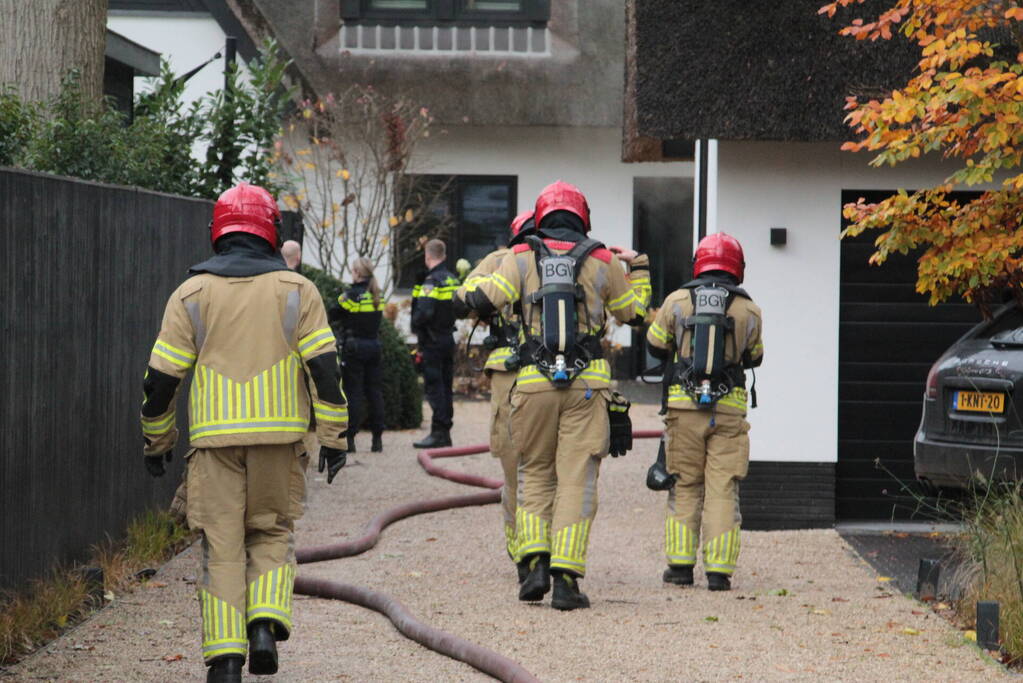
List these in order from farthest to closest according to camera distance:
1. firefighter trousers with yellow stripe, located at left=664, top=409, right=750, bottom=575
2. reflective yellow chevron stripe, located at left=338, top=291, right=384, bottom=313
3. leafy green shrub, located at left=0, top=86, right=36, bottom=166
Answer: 1. reflective yellow chevron stripe, located at left=338, top=291, right=384, bottom=313
2. firefighter trousers with yellow stripe, located at left=664, top=409, right=750, bottom=575
3. leafy green shrub, located at left=0, top=86, right=36, bottom=166

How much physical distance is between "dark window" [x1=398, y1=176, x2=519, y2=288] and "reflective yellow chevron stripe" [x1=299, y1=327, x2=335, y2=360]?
17730mm

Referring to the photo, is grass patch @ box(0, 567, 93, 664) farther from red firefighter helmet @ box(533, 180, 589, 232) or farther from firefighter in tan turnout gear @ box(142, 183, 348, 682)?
red firefighter helmet @ box(533, 180, 589, 232)

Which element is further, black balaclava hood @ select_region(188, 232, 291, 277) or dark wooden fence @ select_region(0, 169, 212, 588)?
dark wooden fence @ select_region(0, 169, 212, 588)

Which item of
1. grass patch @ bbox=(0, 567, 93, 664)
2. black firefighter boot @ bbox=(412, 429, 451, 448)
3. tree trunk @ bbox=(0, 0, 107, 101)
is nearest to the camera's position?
grass patch @ bbox=(0, 567, 93, 664)

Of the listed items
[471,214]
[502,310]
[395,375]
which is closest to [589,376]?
→ [502,310]

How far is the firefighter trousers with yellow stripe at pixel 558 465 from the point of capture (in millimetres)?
7766

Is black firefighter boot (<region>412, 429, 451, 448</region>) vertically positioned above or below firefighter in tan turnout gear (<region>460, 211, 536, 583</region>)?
below

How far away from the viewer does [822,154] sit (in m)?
10.5

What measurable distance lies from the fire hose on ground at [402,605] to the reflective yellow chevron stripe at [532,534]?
0.71 metres

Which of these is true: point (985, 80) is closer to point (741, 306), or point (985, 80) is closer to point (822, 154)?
point (741, 306)

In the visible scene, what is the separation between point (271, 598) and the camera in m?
5.87

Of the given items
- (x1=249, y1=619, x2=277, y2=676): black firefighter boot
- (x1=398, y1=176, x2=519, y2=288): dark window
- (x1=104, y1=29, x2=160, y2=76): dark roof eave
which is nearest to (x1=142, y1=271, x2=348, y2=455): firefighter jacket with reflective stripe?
(x1=249, y1=619, x2=277, y2=676): black firefighter boot

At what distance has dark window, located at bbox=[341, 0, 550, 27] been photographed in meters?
23.5

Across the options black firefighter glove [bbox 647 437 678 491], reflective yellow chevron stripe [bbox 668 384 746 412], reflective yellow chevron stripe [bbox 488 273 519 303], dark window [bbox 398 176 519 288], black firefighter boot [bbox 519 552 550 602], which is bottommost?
black firefighter boot [bbox 519 552 550 602]
